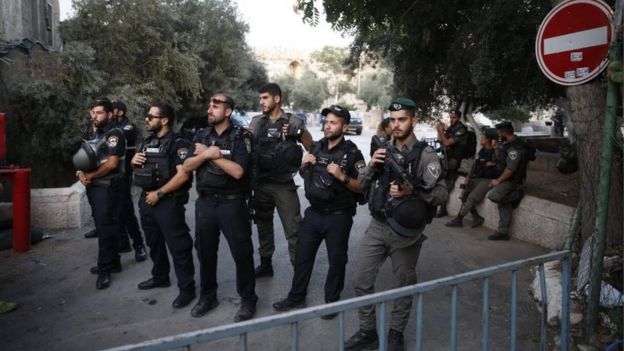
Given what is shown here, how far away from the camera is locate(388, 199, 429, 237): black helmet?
10.5 ft

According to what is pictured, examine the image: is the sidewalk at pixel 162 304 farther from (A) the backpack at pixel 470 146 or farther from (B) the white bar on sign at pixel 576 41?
(A) the backpack at pixel 470 146

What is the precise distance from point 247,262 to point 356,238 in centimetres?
300

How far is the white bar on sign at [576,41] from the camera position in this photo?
3.14 metres

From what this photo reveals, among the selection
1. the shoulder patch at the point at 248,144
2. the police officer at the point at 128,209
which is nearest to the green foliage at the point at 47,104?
the police officer at the point at 128,209

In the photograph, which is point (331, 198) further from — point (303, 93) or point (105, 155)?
point (303, 93)

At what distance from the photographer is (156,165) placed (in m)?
4.27

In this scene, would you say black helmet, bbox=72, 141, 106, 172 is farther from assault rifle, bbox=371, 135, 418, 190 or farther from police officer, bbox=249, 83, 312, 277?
assault rifle, bbox=371, 135, 418, 190

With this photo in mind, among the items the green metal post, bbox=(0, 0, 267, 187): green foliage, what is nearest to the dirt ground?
the green metal post

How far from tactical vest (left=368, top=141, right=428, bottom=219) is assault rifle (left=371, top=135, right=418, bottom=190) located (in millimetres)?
34

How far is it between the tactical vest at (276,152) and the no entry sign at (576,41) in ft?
7.25

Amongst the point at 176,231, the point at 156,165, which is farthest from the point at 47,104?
the point at 176,231

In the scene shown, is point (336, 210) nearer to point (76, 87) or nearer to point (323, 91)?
point (76, 87)

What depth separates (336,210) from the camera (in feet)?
12.9

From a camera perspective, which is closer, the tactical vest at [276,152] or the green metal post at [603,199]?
the green metal post at [603,199]
